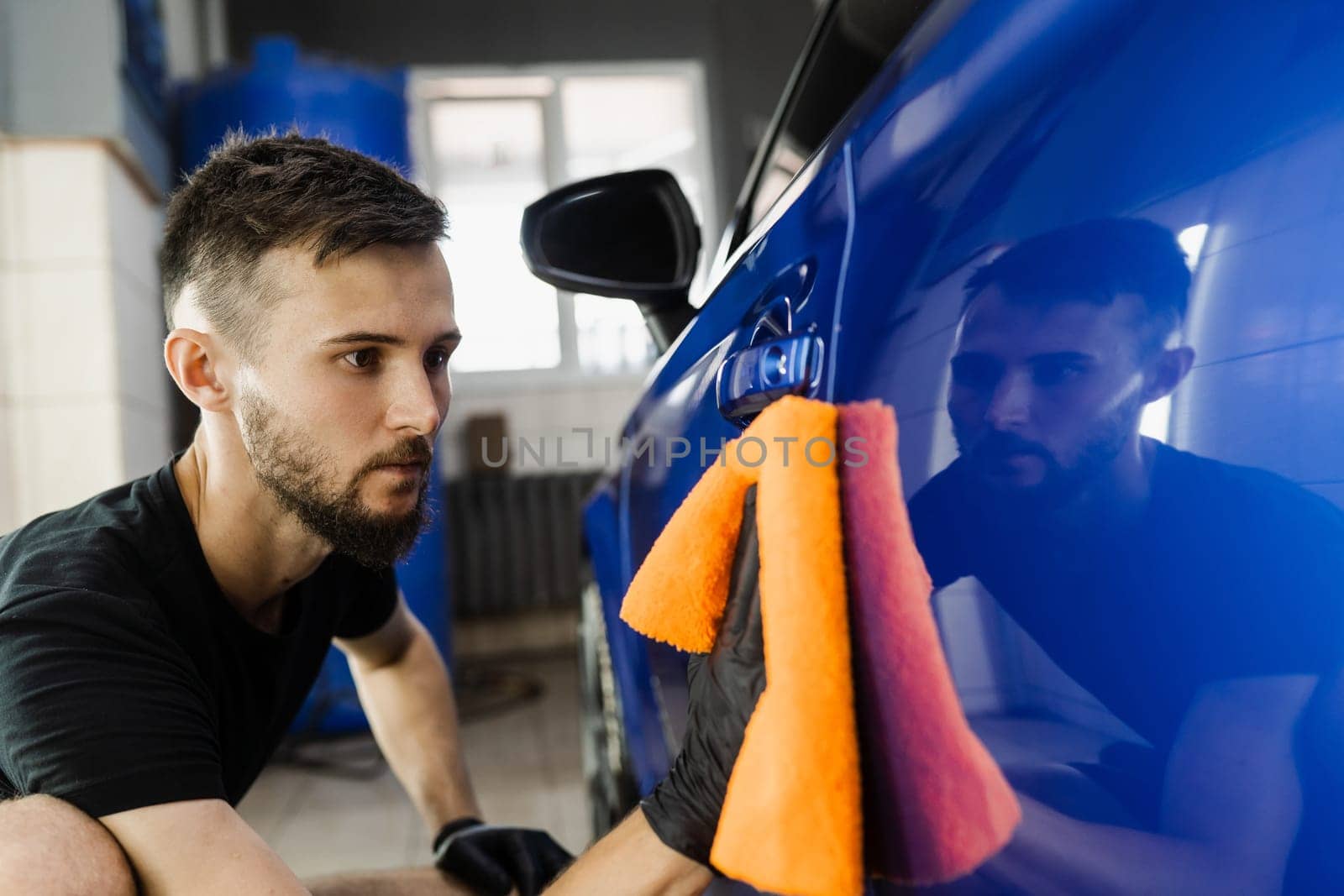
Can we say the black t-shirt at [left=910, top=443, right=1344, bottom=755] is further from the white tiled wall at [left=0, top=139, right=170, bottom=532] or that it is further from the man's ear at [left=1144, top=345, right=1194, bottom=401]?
the white tiled wall at [left=0, top=139, right=170, bottom=532]

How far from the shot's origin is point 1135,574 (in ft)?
1.44

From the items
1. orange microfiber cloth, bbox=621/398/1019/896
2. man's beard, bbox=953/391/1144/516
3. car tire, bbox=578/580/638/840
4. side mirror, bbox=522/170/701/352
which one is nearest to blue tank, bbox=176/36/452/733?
car tire, bbox=578/580/638/840

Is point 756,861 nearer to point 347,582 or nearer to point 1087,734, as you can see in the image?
point 1087,734

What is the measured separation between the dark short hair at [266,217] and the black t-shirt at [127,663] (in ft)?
0.75

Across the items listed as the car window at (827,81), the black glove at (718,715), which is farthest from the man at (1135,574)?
the car window at (827,81)

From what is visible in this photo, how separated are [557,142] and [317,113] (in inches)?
88.2

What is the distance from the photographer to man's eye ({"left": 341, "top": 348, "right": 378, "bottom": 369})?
0.96 meters

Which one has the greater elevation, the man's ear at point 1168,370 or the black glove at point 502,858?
the man's ear at point 1168,370

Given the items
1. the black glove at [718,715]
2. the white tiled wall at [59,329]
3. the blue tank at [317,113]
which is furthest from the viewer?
the blue tank at [317,113]

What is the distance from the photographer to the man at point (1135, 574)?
39 centimetres

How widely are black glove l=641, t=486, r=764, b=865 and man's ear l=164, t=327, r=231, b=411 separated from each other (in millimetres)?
624

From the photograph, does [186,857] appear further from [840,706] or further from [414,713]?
[414,713]

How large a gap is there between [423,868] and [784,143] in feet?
3.27

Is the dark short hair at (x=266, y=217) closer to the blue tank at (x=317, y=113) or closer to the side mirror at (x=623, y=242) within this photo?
the side mirror at (x=623, y=242)
